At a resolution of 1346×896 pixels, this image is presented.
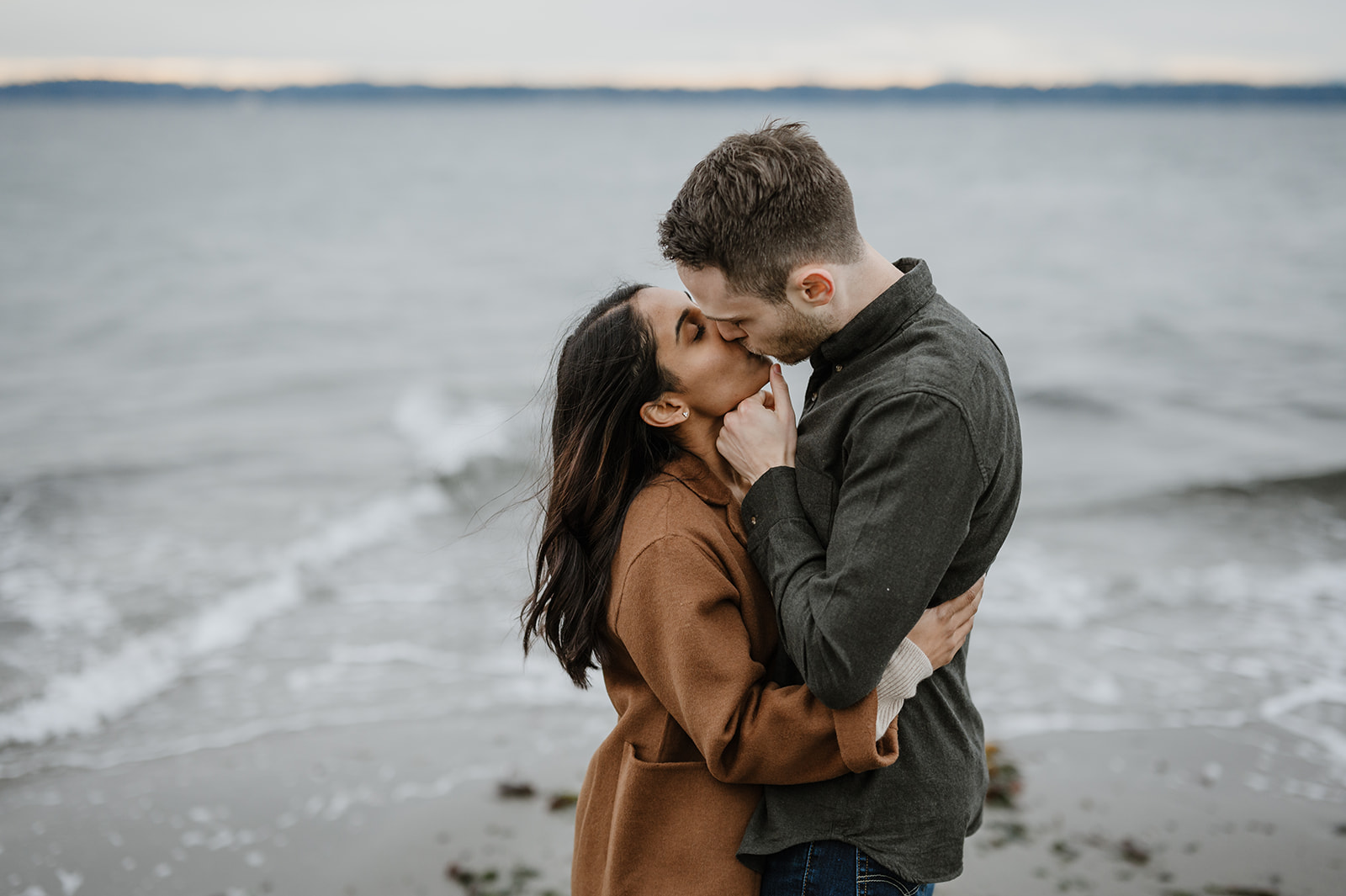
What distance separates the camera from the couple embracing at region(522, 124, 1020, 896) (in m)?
1.78

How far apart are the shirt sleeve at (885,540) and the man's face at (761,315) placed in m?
0.32

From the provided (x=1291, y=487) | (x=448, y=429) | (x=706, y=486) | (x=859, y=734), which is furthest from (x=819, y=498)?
(x=448, y=429)

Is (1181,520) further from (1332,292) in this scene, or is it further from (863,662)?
(1332,292)

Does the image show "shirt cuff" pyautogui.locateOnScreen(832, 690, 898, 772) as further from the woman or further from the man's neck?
the man's neck

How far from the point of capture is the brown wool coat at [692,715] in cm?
196

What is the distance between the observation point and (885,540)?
1.73m

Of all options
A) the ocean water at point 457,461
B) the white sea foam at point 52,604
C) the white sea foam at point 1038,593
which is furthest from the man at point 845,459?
the white sea foam at point 52,604

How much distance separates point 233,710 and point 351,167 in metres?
52.2

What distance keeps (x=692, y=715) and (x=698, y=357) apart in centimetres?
85

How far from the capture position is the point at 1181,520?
9.20 meters

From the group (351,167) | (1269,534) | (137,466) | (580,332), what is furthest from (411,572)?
(351,167)

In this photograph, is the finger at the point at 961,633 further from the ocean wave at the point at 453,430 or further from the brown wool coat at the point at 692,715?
the ocean wave at the point at 453,430

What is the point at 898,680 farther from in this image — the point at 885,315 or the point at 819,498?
the point at 885,315

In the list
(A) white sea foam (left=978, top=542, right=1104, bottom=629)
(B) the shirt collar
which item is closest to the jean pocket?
(B) the shirt collar
